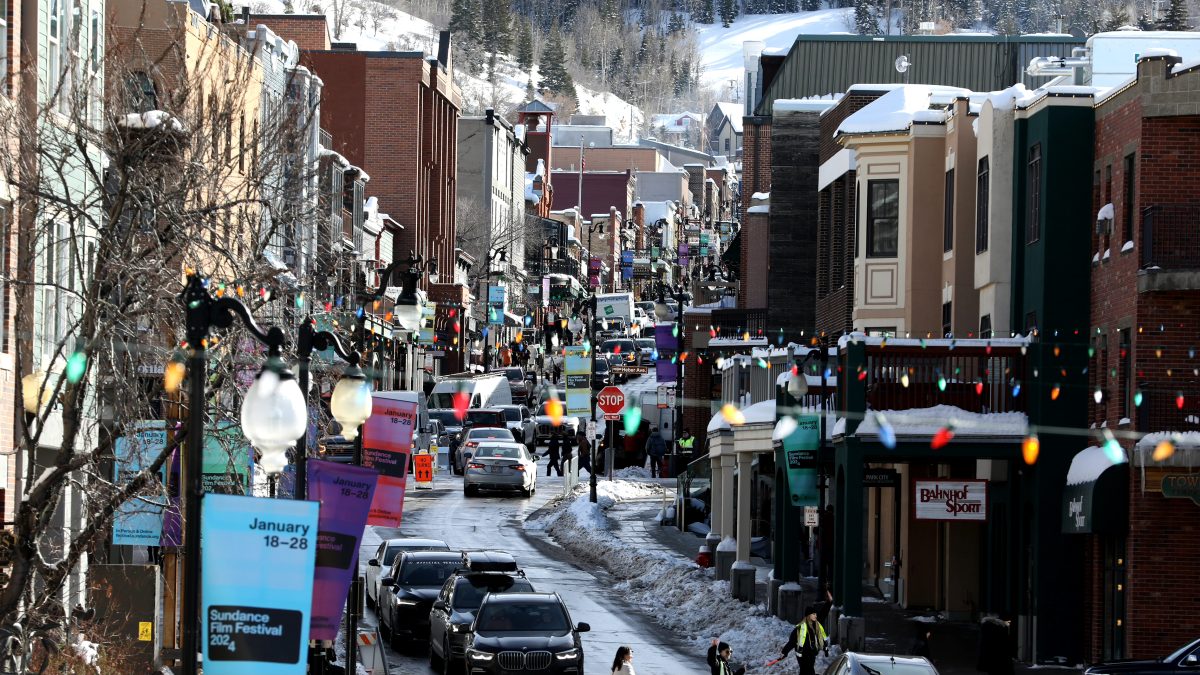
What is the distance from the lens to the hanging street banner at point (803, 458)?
3216cm

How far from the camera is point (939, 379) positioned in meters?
30.8

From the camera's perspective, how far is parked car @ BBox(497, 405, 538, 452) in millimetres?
70438

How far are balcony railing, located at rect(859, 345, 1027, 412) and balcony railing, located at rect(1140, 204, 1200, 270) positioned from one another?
402 cm

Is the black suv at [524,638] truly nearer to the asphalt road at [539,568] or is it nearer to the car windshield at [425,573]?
the asphalt road at [539,568]

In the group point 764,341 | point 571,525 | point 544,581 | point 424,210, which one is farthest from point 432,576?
point 424,210

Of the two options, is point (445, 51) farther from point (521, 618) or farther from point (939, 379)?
point (521, 618)

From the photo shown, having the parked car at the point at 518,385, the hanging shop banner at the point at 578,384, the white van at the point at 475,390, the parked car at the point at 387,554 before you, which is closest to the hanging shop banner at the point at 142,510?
the parked car at the point at 387,554

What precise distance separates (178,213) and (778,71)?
1532 inches

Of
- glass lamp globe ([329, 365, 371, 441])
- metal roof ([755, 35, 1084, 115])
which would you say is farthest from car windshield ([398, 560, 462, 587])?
metal roof ([755, 35, 1084, 115])

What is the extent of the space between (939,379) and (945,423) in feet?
2.47

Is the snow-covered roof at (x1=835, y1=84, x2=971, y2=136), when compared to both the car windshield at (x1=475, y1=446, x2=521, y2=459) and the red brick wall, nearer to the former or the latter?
the car windshield at (x1=475, y1=446, x2=521, y2=459)

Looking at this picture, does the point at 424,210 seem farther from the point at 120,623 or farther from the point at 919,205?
the point at 120,623

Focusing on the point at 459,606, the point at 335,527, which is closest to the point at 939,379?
the point at 459,606

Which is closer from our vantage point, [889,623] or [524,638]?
[524,638]
